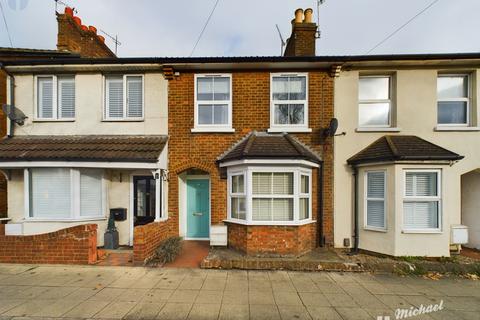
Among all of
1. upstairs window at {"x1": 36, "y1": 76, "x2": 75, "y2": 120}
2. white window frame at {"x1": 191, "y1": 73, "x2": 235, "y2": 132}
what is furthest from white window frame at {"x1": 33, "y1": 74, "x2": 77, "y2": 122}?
white window frame at {"x1": 191, "y1": 73, "x2": 235, "y2": 132}

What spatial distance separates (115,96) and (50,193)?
3274 mm

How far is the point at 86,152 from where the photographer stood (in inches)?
251

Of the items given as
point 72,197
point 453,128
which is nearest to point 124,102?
point 72,197

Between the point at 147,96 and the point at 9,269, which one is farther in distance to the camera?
the point at 147,96

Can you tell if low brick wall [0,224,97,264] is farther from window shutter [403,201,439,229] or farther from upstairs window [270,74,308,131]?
window shutter [403,201,439,229]

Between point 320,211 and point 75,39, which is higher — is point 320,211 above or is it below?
below

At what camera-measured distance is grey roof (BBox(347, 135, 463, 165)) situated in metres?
5.72

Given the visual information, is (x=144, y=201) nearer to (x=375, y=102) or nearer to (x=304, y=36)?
(x=304, y=36)

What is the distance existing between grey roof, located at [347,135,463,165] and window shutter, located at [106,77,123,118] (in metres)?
7.03

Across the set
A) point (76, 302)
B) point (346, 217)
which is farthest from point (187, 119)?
point (346, 217)

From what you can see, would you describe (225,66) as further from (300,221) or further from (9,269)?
(9,269)

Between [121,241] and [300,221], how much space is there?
210 inches

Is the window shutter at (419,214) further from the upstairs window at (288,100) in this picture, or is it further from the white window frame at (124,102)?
the white window frame at (124,102)

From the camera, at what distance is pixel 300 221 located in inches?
237
